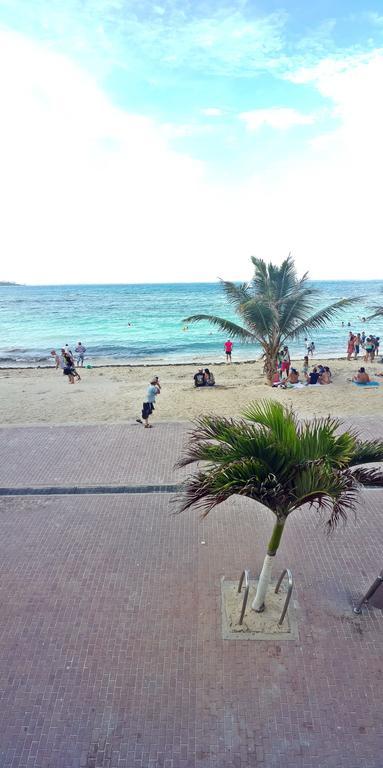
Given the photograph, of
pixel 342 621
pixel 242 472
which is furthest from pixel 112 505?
pixel 242 472

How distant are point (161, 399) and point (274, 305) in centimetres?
556

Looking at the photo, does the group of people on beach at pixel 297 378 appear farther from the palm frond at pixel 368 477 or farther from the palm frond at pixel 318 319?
the palm frond at pixel 368 477

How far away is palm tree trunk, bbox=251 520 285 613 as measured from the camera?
4.52m

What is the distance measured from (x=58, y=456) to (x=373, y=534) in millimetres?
7170

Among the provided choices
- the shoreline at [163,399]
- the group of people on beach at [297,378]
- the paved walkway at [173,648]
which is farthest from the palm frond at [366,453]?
the group of people on beach at [297,378]

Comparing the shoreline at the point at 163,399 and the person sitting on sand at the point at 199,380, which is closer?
the shoreline at the point at 163,399

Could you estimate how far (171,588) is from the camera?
5.70 meters

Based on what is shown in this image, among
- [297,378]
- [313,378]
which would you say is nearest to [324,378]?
[313,378]

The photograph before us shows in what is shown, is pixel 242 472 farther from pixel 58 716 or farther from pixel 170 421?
pixel 170 421

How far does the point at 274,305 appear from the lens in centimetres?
1520

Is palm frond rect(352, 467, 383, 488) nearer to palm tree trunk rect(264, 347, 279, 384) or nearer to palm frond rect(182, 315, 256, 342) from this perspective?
palm frond rect(182, 315, 256, 342)

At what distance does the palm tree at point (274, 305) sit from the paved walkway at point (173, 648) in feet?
29.5

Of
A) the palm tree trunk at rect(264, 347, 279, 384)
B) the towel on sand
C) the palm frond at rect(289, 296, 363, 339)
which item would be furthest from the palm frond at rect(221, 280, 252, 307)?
the towel on sand

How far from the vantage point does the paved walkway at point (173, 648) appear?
13.0 ft
